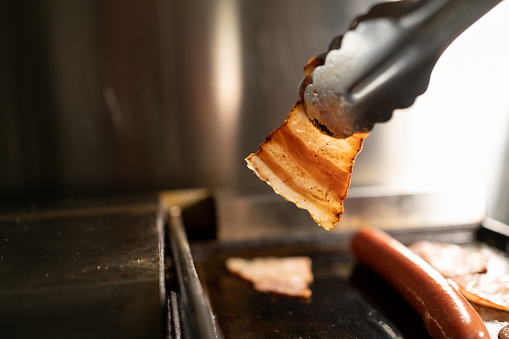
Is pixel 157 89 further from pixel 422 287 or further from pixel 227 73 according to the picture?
pixel 422 287

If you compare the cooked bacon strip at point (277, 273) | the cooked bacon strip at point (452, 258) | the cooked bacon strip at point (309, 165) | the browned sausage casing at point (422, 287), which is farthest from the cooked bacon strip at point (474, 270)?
the cooked bacon strip at point (309, 165)

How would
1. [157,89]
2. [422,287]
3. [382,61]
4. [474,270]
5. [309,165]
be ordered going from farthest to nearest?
[157,89]
[474,270]
[422,287]
[309,165]
[382,61]

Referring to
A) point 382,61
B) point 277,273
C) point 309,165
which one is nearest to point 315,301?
point 277,273

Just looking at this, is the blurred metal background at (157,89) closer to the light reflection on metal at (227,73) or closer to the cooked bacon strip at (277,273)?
the light reflection on metal at (227,73)

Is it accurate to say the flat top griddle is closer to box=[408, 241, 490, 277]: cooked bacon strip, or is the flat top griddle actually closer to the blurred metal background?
box=[408, 241, 490, 277]: cooked bacon strip

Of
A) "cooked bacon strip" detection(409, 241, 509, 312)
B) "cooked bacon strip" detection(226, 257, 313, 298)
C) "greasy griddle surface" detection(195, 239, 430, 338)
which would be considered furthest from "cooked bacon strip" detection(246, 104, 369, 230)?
"cooked bacon strip" detection(409, 241, 509, 312)

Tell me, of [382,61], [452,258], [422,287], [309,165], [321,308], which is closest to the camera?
[382,61]
